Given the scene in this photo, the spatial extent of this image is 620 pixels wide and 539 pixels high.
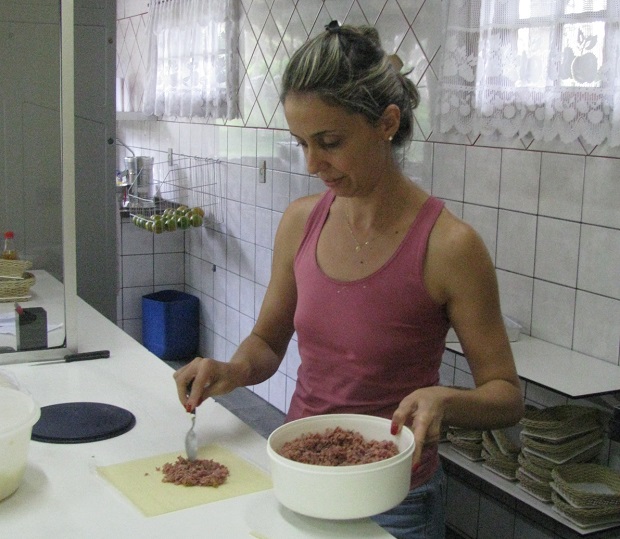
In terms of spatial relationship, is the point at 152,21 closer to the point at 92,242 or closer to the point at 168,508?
the point at 92,242

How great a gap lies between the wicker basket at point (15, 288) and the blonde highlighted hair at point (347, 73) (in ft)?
3.55

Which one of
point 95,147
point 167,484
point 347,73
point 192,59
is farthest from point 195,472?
point 192,59

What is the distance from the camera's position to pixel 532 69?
229cm

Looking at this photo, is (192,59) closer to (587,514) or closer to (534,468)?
(534,468)

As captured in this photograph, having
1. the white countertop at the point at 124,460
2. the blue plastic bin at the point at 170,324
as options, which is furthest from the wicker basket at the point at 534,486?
the blue plastic bin at the point at 170,324

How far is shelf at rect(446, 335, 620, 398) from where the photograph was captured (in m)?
1.97

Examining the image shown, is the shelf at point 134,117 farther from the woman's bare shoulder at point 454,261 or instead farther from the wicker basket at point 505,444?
the woman's bare shoulder at point 454,261

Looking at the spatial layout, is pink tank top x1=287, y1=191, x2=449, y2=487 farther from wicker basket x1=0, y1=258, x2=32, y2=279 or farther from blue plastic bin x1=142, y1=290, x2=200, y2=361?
blue plastic bin x1=142, y1=290, x2=200, y2=361

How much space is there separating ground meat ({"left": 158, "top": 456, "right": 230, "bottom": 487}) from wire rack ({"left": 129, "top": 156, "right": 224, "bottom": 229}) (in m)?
3.10

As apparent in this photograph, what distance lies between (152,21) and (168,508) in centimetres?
408

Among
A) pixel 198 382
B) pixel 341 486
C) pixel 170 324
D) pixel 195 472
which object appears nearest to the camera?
pixel 341 486

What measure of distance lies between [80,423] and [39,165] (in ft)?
3.47

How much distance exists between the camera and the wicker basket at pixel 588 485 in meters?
1.96

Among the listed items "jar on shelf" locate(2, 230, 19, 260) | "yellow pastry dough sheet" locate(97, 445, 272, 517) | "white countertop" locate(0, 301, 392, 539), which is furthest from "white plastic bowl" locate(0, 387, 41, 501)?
"jar on shelf" locate(2, 230, 19, 260)
